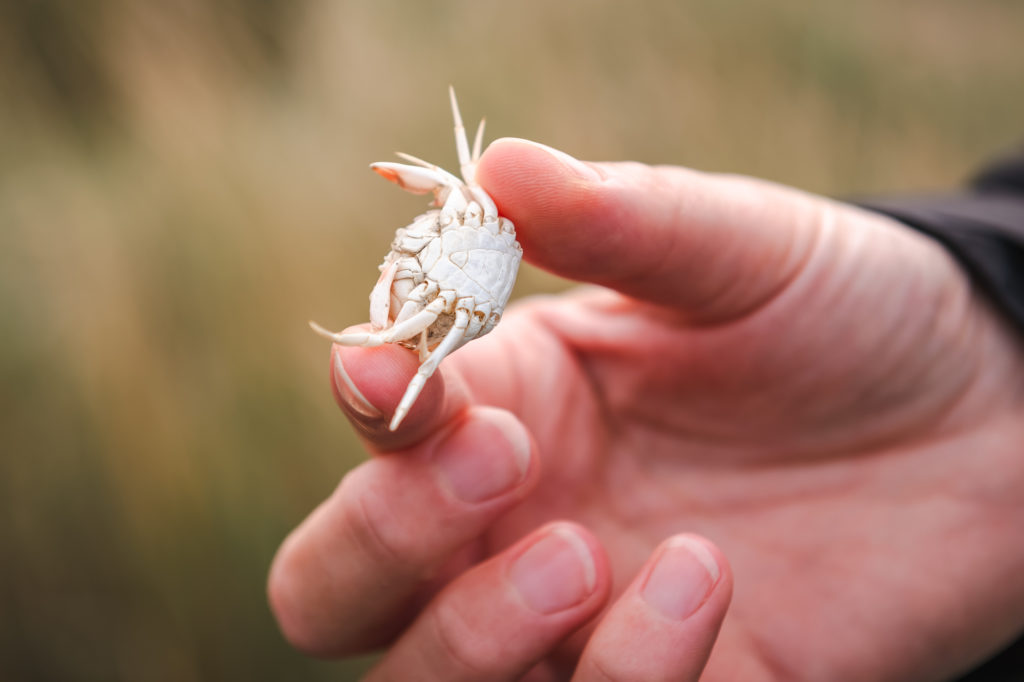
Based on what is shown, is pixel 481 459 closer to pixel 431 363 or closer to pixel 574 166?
pixel 431 363

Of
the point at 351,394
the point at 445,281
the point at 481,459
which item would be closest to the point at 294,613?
the point at 481,459

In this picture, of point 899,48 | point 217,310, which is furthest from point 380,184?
point 899,48

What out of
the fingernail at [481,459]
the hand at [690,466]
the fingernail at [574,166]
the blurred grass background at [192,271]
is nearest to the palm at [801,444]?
the hand at [690,466]

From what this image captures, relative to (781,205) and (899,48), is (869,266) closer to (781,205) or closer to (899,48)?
(781,205)

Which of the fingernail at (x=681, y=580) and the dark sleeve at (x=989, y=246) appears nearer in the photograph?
the fingernail at (x=681, y=580)

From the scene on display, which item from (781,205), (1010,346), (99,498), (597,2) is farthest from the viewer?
(597,2)

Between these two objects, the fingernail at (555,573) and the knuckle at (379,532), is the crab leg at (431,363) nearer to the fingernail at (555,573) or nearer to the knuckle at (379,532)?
the knuckle at (379,532)
